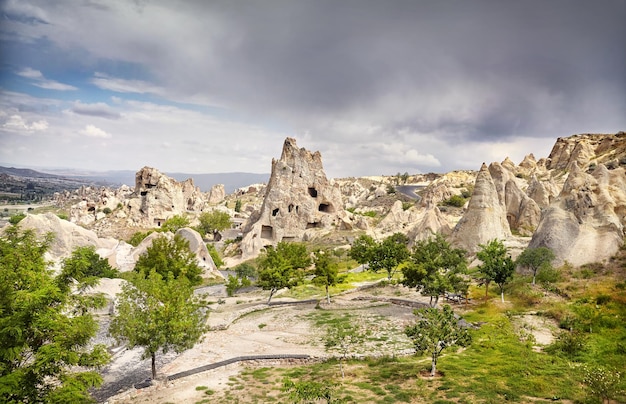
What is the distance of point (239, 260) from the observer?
8262 centimetres

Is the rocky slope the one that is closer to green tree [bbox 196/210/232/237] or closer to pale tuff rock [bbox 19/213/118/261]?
pale tuff rock [bbox 19/213/118/261]

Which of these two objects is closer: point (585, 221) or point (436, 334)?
point (436, 334)

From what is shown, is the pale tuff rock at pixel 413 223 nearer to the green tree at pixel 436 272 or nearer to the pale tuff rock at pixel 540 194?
the pale tuff rock at pixel 540 194

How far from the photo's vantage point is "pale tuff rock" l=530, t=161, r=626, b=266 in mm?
40344

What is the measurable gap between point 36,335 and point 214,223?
95.7 metres

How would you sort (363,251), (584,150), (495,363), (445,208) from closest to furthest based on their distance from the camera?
(495,363) < (363,251) < (445,208) < (584,150)

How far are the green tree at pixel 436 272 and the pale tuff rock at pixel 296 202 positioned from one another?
52104 mm

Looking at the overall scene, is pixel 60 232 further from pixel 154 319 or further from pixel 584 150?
pixel 584 150

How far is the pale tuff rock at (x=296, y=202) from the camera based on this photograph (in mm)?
92812

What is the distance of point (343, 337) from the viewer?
24.0 metres

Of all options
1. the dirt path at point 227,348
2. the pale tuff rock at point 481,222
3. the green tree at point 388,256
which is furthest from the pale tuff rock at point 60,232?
the pale tuff rock at point 481,222

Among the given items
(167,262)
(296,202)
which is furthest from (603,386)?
(296,202)

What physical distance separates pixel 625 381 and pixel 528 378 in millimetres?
4250

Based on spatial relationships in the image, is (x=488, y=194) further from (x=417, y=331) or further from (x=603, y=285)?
(x=417, y=331)
